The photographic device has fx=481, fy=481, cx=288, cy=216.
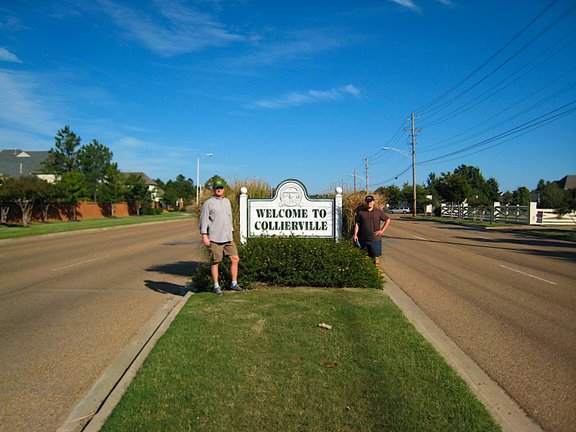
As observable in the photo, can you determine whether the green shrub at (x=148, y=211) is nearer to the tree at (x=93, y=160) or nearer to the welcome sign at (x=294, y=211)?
the tree at (x=93, y=160)

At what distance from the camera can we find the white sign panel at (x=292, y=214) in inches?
388

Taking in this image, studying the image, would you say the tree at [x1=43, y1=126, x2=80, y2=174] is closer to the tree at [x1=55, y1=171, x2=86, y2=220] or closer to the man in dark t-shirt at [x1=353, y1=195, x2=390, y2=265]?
the tree at [x1=55, y1=171, x2=86, y2=220]

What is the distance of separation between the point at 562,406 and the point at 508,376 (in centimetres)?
70

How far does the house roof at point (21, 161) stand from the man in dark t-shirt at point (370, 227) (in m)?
62.2

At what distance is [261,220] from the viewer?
32.4 feet

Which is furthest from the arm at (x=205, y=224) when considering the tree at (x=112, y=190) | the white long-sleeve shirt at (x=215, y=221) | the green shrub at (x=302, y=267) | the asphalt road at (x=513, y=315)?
the tree at (x=112, y=190)

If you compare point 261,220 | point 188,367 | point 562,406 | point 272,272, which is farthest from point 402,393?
point 261,220

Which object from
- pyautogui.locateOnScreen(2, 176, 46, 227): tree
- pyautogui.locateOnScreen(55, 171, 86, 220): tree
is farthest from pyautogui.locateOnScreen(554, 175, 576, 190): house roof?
pyautogui.locateOnScreen(2, 176, 46, 227): tree

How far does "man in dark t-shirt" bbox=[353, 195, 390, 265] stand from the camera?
927cm

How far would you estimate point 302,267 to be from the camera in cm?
897

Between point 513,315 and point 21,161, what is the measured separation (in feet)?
254

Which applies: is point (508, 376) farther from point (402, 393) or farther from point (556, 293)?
point (556, 293)

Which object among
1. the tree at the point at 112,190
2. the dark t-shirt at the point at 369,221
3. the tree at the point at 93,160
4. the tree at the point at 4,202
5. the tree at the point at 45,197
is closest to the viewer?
the dark t-shirt at the point at 369,221

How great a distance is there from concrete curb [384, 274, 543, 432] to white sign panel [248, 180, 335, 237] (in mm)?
3099
